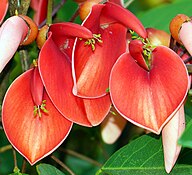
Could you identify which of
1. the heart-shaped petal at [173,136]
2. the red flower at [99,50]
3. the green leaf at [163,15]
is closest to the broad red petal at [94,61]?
the red flower at [99,50]

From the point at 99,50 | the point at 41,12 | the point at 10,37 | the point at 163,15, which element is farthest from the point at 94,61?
the point at 163,15

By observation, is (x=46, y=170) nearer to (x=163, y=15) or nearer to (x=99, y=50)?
(x=99, y=50)

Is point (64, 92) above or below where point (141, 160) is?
above

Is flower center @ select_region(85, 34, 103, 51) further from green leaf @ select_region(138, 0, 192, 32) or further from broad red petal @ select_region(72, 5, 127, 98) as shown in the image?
green leaf @ select_region(138, 0, 192, 32)

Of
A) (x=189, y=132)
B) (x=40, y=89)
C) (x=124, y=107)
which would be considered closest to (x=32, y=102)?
(x=40, y=89)

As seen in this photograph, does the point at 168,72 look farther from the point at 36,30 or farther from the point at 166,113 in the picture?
the point at 36,30

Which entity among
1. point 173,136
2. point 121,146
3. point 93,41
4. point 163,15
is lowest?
point 121,146
